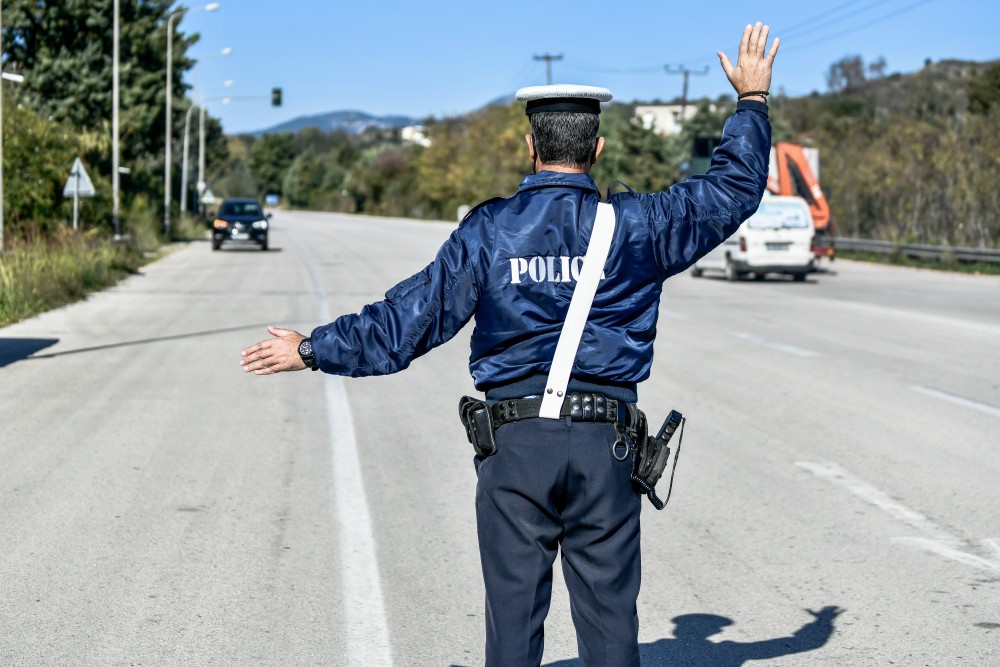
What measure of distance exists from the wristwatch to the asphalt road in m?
1.74

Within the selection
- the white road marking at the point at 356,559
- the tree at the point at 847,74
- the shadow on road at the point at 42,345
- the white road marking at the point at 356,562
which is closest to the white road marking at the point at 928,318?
the shadow on road at the point at 42,345

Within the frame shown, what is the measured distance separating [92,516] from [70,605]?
167cm

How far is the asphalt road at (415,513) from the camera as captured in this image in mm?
5223

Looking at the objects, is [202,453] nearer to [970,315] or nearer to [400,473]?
[400,473]

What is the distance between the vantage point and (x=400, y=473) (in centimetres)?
844

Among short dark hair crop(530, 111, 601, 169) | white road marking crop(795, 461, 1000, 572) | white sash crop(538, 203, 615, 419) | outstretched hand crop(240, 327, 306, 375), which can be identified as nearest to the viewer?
white sash crop(538, 203, 615, 419)

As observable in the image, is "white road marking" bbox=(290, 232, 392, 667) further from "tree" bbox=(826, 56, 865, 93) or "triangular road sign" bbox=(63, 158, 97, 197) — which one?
"tree" bbox=(826, 56, 865, 93)

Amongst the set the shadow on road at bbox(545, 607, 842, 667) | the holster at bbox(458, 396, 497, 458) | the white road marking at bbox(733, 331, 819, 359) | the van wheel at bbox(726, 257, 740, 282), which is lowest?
the van wheel at bbox(726, 257, 740, 282)

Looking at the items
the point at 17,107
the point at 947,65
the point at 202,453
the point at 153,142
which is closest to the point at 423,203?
the point at 153,142

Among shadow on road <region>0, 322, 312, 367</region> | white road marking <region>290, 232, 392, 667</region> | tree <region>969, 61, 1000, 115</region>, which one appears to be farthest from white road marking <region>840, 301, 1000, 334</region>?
tree <region>969, 61, 1000, 115</region>

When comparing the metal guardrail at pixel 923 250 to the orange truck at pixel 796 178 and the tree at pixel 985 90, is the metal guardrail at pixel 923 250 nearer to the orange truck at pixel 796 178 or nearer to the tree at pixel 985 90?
the orange truck at pixel 796 178

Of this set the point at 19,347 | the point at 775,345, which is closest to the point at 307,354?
the point at 19,347

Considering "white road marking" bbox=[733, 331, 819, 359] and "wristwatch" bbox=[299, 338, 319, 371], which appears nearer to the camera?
"wristwatch" bbox=[299, 338, 319, 371]

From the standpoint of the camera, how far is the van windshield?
96.9 ft
